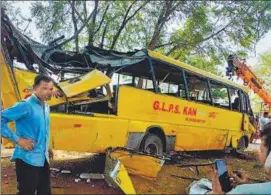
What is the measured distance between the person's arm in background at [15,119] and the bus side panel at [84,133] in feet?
3.40

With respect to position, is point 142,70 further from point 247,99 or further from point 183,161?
point 247,99

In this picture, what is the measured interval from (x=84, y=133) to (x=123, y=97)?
624mm

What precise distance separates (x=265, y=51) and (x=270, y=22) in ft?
1.43

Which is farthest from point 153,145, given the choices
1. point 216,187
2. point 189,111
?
point 216,187

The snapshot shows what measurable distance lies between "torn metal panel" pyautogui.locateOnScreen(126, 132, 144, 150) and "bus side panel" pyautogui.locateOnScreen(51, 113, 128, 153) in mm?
194

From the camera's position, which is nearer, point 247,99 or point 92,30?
point 92,30

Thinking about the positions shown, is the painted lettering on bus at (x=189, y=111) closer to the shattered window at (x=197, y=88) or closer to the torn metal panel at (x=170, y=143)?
the shattered window at (x=197, y=88)

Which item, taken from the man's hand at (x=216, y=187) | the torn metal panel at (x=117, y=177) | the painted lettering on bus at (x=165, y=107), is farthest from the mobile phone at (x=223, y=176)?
the painted lettering on bus at (x=165, y=107)

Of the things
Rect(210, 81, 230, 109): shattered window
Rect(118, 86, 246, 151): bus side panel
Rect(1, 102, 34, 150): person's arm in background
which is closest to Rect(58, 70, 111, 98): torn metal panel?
Rect(118, 86, 246, 151): bus side panel

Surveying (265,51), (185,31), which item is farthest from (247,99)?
(185,31)

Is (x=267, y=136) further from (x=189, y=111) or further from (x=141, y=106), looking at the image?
(x=189, y=111)

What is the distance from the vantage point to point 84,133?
3199 mm

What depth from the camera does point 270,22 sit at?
4961 mm

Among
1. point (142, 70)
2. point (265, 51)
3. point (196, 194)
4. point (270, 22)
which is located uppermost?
point (270, 22)
